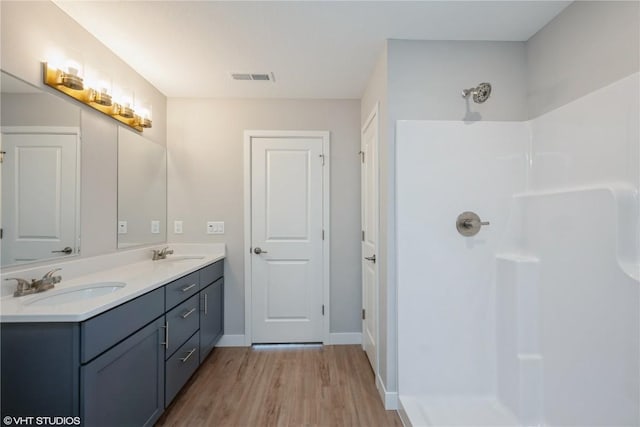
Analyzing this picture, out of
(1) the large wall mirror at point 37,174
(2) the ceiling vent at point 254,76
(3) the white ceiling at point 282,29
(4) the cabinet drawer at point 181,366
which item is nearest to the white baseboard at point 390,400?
(4) the cabinet drawer at point 181,366

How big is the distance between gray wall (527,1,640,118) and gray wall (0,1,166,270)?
9.22 feet

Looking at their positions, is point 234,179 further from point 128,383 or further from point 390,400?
point 390,400

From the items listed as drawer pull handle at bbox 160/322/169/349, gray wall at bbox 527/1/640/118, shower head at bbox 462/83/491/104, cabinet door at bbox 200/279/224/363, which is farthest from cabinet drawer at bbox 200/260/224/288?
gray wall at bbox 527/1/640/118

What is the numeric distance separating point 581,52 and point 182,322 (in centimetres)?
281

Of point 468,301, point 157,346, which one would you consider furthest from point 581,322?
point 157,346

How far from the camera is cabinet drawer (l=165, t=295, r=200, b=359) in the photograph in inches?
71.5

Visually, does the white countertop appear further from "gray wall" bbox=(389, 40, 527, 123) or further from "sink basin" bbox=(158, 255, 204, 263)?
"gray wall" bbox=(389, 40, 527, 123)

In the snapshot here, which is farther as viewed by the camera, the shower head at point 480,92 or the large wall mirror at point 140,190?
the large wall mirror at point 140,190

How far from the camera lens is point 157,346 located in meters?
1.67

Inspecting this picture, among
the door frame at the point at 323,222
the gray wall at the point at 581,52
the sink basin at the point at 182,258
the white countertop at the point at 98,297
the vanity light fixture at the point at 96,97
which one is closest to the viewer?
the white countertop at the point at 98,297

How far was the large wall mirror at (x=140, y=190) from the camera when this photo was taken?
7.32 ft

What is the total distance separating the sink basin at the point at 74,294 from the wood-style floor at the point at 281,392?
0.88 m

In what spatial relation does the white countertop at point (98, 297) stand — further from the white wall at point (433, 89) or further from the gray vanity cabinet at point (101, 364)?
the white wall at point (433, 89)

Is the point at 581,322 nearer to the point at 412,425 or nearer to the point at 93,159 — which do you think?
the point at 412,425
